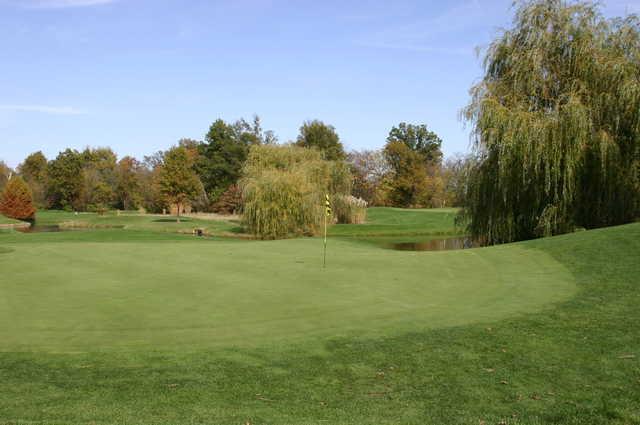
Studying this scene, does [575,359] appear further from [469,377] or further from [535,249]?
[535,249]

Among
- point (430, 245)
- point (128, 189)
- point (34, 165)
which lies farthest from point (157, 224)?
point (34, 165)

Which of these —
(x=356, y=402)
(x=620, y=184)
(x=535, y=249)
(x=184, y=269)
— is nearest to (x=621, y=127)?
(x=620, y=184)

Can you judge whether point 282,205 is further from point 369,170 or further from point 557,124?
point 369,170

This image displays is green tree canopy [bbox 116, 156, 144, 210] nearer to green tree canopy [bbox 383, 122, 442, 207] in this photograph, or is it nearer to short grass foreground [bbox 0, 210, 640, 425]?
green tree canopy [bbox 383, 122, 442, 207]

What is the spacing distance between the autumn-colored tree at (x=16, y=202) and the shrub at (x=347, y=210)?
43231 millimetres

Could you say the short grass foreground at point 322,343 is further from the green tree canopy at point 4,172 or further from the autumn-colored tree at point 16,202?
the green tree canopy at point 4,172

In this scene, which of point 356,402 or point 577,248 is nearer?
point 356,402

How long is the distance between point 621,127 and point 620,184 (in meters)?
2.29

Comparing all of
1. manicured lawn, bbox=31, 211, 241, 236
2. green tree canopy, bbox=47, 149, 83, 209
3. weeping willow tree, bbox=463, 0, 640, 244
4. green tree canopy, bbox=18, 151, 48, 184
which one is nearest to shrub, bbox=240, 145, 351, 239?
manicured lawn, bbox=31, 211, 241, 236

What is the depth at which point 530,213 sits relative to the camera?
23344mm

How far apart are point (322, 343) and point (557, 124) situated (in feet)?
57.0

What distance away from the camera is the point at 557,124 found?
21500 mm

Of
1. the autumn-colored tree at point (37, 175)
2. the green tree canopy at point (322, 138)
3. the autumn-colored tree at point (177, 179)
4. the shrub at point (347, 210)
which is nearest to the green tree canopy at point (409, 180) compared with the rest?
the green tree canopy at point (322, 138)

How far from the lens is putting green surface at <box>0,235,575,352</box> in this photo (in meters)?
8.35
